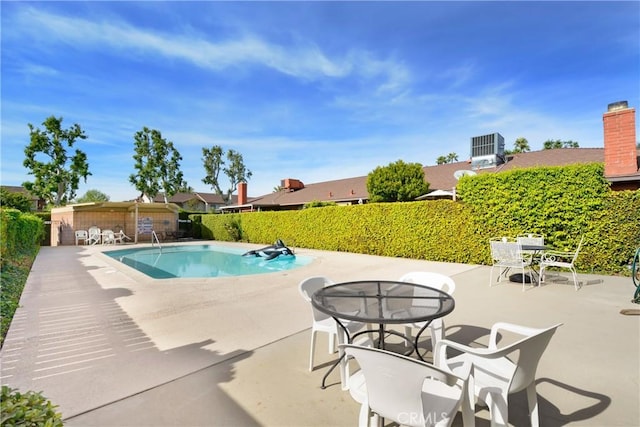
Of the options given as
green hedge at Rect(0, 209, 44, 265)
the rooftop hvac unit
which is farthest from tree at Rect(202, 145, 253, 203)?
the rooftop hvac unit

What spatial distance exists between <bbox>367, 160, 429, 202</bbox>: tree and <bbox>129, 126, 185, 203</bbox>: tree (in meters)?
26.8

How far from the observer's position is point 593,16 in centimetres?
815

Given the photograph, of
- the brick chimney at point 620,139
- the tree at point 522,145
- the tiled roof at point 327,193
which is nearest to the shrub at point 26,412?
the brick chimney at point 620,139

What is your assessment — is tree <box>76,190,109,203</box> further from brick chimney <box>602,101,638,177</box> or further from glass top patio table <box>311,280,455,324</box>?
brick chimney <box>602,101,638,177</box>

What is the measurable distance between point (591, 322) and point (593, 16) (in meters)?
8.64

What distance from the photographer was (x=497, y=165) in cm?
1833

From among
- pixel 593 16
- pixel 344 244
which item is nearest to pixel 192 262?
pixel 344 244

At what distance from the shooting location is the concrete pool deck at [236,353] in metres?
2.43

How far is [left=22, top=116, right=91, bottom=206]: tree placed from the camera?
80.5 feet

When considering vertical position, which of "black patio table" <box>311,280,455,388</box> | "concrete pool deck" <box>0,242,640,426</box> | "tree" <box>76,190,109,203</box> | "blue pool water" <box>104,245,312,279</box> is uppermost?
"tree" <box>76,190,109,203</box>

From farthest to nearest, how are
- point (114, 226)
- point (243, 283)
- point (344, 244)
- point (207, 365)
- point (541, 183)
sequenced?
point (114, 226)
point (344, 244)
point (541, 183)
point (243, 283)
point (207, 365)

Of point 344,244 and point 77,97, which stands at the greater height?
point 77,97

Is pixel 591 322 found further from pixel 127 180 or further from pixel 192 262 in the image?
pixel 127 180

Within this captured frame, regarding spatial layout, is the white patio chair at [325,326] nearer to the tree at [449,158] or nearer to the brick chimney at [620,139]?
the brick chimney at [620,139]
